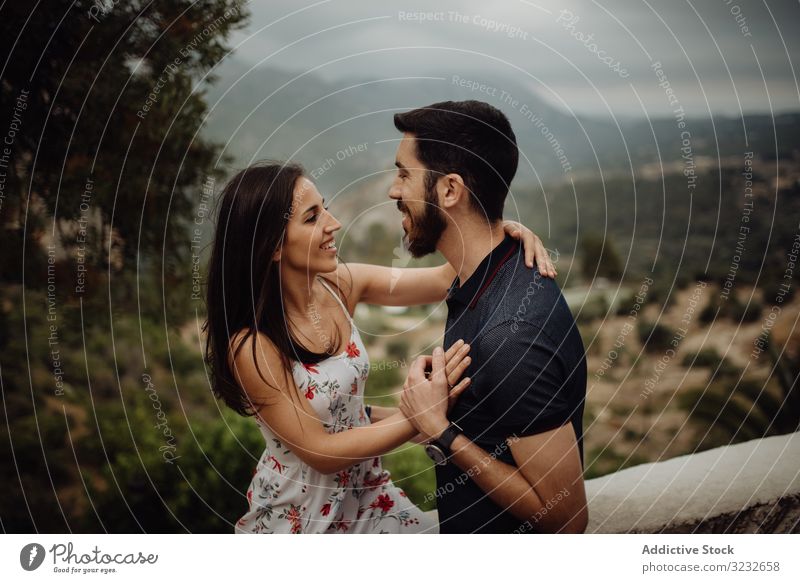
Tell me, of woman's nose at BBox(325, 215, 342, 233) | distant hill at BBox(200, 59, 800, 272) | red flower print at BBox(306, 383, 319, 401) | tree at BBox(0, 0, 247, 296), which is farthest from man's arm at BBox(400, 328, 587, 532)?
tree at BBox(0, 0, 247, 296)

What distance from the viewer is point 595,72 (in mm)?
3035

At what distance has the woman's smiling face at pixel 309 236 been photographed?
200 cm

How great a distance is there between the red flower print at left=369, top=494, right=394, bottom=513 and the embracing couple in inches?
5.0

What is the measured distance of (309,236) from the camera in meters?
2.03

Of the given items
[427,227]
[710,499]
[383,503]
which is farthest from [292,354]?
[710,499]

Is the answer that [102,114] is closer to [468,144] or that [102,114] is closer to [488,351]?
[468,144]

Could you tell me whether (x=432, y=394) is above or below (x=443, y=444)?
above

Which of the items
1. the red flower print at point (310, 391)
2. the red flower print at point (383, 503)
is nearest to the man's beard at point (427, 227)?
the red flower print at point (310, 391)

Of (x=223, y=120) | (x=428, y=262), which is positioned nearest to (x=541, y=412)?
(x=223, y=120)

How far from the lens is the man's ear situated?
6.59ft

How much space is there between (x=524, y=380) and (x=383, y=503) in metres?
0.79

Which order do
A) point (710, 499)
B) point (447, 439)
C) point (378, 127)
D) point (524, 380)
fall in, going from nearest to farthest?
point (524, 380) < point (447, 439) < point (710, 499) < point (378, 127)

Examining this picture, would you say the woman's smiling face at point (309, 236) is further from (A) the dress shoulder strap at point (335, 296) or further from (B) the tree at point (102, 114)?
(B) the tree at point (102, 114)

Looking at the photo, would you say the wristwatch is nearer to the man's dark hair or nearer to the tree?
the man's dark hair
